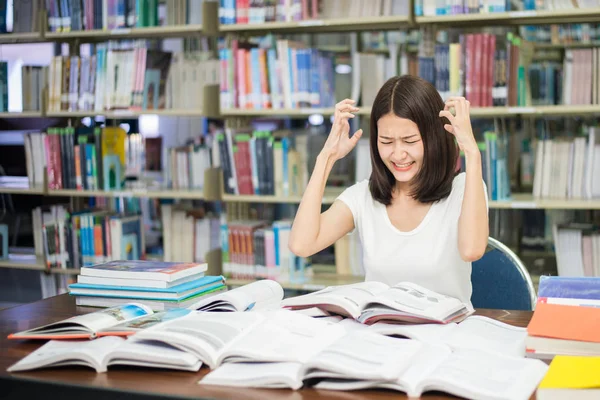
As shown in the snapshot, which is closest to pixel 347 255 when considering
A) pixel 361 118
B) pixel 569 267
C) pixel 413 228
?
pixel 361 118

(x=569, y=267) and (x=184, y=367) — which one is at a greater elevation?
(x=184, y=367)

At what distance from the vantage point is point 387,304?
144 cm

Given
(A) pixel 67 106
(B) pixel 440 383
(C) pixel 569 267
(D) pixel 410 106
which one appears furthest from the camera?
(A) pixel 67 106

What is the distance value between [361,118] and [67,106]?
161 centimetres

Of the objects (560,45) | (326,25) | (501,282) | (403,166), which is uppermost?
(326,25)

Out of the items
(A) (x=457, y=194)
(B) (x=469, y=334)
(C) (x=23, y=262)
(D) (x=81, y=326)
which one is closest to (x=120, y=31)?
(C) (x=23, y=262)

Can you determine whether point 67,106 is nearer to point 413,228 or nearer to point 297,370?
point 413,228

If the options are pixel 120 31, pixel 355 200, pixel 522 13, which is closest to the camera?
pixel 355 200

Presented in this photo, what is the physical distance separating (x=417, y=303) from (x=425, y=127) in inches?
26.0

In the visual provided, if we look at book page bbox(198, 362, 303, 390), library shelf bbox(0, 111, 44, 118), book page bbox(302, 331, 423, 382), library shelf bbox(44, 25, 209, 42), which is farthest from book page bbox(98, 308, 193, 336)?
library shelf bbox(0, 111, 44, 118)

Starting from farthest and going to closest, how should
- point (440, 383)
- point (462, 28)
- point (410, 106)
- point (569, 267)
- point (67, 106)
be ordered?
point (67, 106) < point (462, 28) < point (569, 267) < point (410, 106) < point (440, 383)

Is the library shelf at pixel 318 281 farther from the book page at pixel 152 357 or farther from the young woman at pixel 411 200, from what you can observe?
the book page at pixel 152 357

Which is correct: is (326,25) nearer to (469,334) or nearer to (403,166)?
(403,166)

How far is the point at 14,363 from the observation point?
1.31 meters
